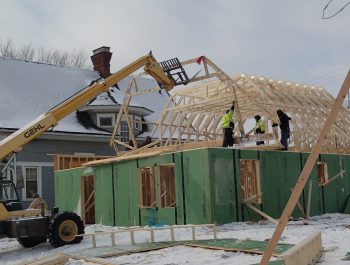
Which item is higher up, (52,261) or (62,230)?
(62,230)

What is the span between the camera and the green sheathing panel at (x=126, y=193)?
50.8 ft

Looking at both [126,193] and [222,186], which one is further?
[126,193]

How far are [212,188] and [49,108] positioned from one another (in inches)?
523

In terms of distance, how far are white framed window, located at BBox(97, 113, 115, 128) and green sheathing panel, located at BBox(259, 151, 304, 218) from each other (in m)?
11.2

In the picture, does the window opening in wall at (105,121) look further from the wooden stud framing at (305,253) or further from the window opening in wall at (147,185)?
the wooden stud framing at (305,253)

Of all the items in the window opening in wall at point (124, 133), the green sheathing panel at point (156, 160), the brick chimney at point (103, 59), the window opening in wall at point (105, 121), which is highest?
the brick chimney at point (103, 59)

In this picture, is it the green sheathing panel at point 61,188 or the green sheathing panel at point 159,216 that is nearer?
the green sheathing panel at point 159,216

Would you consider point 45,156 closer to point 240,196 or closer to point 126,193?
point 126,193

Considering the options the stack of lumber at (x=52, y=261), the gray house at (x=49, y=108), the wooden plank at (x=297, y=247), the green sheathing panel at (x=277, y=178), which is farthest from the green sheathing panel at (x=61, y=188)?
the wooden plank at (x=297, y=247)

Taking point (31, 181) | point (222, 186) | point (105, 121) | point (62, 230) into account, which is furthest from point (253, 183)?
point (105, 121)

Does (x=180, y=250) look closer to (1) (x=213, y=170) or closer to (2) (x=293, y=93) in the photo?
(1) (x=213, y=170)

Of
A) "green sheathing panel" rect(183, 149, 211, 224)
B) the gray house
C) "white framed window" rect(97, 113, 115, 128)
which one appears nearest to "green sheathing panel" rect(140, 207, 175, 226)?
"green sheathing panel" rect(183, 149, 211, 224)

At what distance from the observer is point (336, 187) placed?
59.7 feet

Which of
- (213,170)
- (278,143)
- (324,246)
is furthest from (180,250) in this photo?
(278,143)
